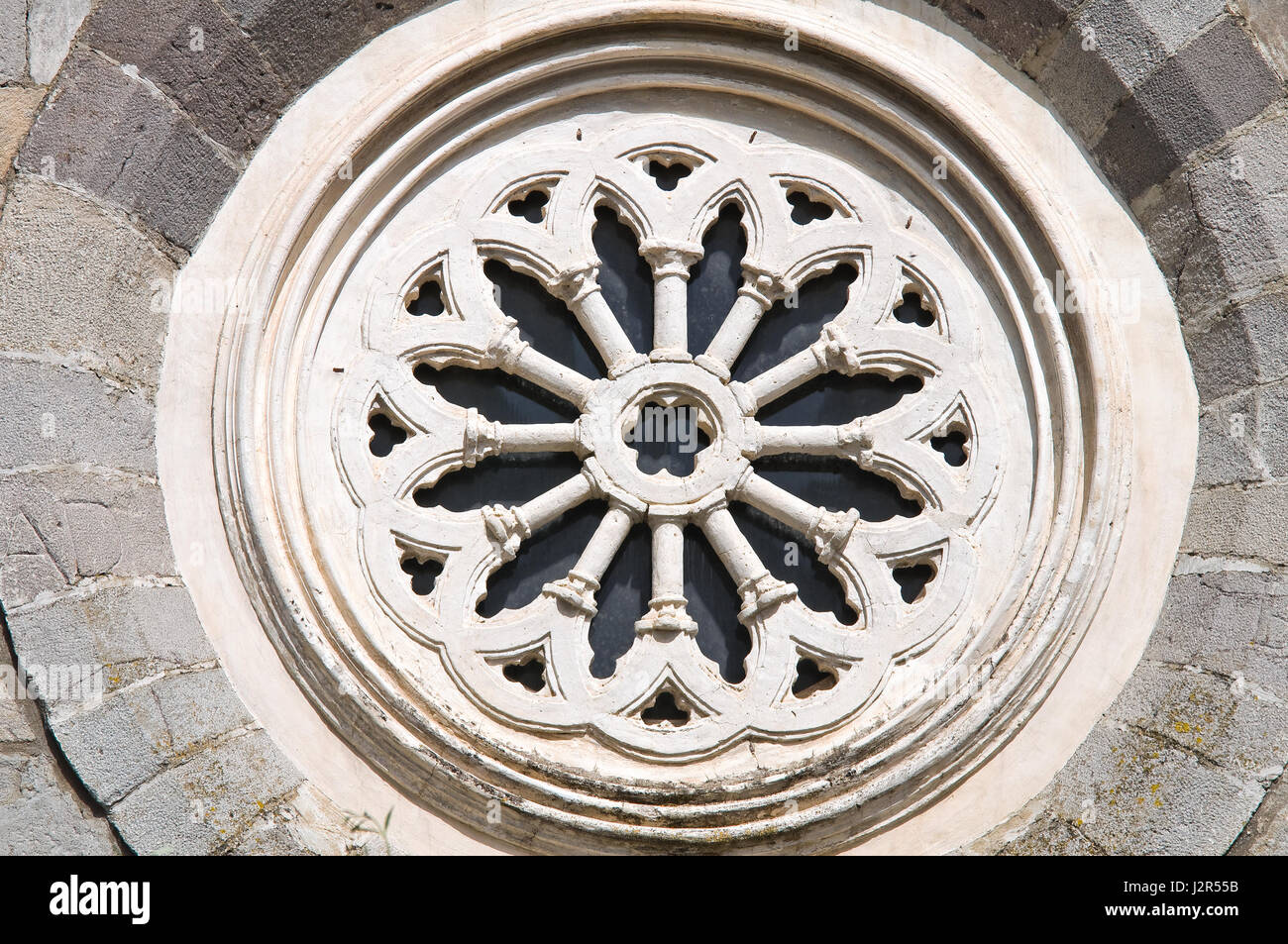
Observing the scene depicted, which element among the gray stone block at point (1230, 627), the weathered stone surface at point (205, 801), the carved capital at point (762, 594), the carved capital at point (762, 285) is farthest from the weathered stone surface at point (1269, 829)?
the weathered stone surface at point (205, 801)

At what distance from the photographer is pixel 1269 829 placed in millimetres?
6934

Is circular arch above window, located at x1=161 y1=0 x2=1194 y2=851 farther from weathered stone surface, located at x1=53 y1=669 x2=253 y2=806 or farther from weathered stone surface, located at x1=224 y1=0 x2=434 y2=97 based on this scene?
weathered stone surface, located at x1=53 y1=669 x2=253 y2=806

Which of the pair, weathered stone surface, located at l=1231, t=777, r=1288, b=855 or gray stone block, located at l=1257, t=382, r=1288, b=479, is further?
gray stone block, located at l=1257, t=382, r=1288, b=479

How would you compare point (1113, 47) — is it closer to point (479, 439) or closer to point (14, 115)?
point (479, 439)

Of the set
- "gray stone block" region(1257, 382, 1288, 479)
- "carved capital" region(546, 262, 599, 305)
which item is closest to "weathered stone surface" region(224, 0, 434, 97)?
"carved capital" region(546, 262, 599, 305)

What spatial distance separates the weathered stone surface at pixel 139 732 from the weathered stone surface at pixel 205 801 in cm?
5

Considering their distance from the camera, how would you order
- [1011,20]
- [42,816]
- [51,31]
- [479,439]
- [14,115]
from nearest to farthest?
[42,816]
[14,115]
[51,31]
[479,439]
[1011,20]

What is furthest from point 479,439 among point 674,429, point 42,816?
point 42,816

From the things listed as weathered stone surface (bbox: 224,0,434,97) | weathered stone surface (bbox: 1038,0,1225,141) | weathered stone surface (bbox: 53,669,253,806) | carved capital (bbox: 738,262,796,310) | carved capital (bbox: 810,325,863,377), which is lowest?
weathered stone surface (bbox: 53,669,253,806)

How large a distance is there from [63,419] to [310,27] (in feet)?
6.62

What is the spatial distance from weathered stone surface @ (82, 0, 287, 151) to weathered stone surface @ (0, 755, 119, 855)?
8.78ft

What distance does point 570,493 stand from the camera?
7730mm

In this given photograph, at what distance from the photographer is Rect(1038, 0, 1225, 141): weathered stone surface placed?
25.6 ft
